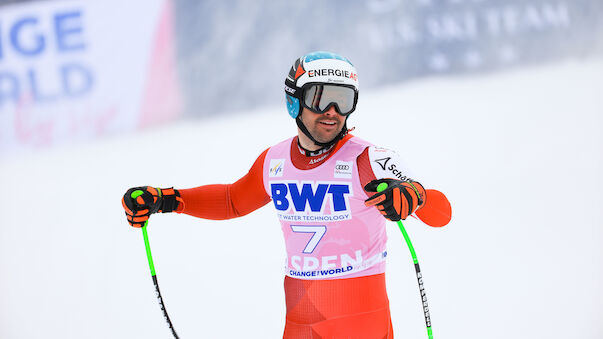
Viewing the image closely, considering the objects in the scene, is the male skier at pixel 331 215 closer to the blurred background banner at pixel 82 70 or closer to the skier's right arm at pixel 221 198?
the skier's right arm at pixel 221 198

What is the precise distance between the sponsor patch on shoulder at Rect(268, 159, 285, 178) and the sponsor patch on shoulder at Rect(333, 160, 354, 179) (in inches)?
11.9

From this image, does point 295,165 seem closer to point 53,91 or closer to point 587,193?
point 587,193

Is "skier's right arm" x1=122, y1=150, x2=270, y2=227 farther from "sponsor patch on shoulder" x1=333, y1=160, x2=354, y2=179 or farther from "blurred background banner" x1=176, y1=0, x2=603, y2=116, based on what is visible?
"blurred background banner" x1=176, y1=0, x2=603, y2=116

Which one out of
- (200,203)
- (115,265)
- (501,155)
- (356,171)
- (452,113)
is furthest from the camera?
(452,113)

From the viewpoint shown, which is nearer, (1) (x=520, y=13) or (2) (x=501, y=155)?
(2) (x=501, y=155)

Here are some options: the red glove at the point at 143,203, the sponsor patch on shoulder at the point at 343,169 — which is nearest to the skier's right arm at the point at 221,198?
the red glove at the point at 143,203

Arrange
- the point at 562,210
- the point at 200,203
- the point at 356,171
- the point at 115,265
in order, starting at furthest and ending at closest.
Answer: the point at 562,210 → the point at 115,265 → the point at 200,203 → the point at 356,171

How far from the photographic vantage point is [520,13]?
27.3 ft

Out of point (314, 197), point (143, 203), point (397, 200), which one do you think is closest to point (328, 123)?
point (314, 197)

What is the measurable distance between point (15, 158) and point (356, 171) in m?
Answer: 5.60

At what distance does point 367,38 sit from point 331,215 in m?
5.93

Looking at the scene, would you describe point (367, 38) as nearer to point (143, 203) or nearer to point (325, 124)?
point (325, 124)

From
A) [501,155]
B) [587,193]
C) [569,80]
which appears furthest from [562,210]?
[569,80]

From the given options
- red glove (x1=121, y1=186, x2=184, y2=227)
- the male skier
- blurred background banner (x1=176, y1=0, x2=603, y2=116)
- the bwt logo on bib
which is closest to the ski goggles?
the male skier
